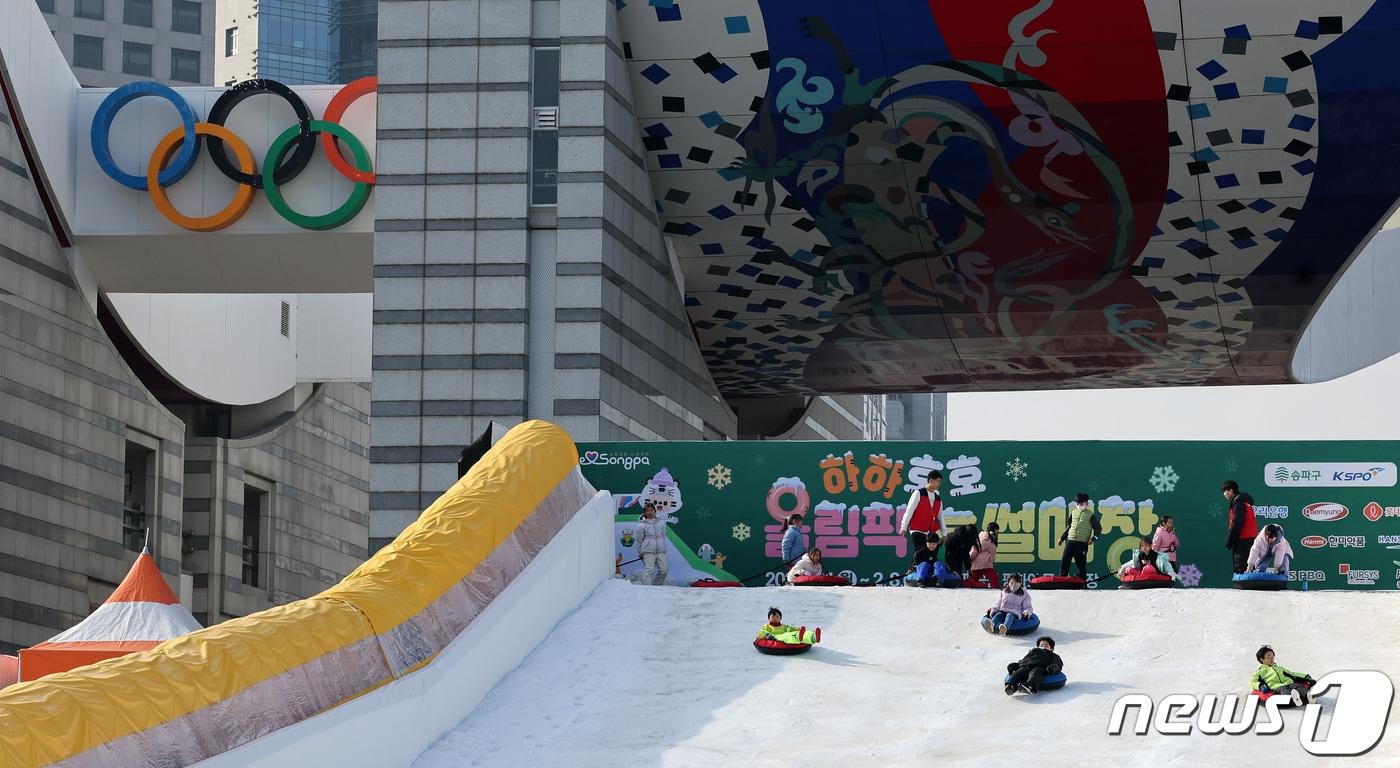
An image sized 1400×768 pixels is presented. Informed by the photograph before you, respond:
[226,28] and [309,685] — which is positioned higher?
[226,28]

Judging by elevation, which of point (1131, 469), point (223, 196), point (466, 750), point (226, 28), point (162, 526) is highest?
point (226, 28)

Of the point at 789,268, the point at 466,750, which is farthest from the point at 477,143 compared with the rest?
the point at 466,750

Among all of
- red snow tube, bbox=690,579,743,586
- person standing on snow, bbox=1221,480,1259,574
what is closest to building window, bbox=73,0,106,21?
red snow tube, bbox=690,579,743,586

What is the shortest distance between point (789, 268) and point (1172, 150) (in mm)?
8653

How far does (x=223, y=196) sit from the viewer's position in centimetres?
4056

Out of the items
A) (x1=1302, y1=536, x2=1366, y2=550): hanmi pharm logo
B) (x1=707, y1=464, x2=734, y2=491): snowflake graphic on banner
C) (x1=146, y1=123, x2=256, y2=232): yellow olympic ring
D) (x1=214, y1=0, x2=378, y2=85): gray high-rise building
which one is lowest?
(x1=1302, y1=536, x2=1366, y2=550): hanmi pharm logo

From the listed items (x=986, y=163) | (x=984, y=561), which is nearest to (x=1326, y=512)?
(x=984, y=561)

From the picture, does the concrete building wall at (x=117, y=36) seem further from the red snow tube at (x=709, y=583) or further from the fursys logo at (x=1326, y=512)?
the fursys logo at (x=1326, y=512)

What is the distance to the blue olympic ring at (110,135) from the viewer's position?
132 ft

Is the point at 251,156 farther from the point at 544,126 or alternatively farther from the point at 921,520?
the point at 921,520

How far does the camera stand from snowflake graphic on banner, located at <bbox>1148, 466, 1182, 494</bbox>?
2870 centimetres

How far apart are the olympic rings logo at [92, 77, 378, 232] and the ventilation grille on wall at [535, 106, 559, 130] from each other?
17.0 ft

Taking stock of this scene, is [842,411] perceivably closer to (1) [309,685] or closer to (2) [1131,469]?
(2) [1131,469]

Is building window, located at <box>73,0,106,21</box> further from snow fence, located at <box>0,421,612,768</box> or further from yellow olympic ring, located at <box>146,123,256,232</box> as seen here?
snow fence, located at <box>0,421,612,768</box>
